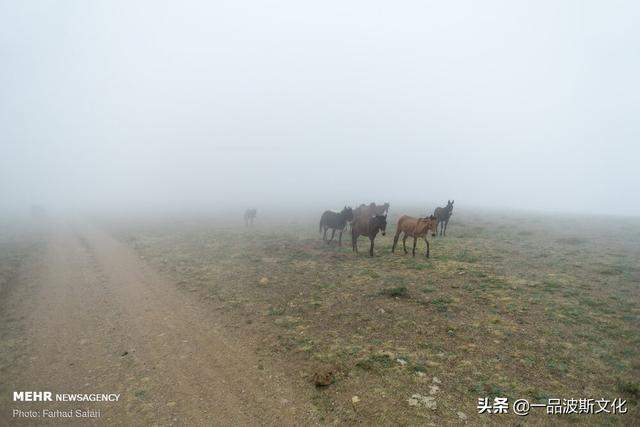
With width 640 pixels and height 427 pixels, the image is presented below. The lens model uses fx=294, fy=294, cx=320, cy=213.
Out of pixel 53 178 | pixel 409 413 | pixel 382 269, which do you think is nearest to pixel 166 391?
pixel 409 413

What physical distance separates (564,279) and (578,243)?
504 inches

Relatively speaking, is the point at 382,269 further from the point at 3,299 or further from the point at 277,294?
the point at 3,299

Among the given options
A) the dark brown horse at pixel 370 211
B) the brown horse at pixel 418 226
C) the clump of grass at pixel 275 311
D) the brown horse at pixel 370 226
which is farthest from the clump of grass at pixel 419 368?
the dark brown horse at pixel 370 211

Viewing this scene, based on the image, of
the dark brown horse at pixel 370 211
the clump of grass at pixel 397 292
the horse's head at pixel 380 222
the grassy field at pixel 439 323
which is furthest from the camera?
the dark brown horse at pixel 370 211

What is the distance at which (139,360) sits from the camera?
28.0 ft

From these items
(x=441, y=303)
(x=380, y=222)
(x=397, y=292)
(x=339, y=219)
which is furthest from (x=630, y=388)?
(x=339, y=219)

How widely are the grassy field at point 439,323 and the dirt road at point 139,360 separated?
2.88ft

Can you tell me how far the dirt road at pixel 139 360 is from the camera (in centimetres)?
657

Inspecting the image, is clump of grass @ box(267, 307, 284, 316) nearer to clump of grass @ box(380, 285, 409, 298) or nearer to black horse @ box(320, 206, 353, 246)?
clump of grass @ box(380, 285, 409, 298)

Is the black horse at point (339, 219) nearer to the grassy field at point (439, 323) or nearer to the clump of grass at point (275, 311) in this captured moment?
the grassy field at point (439, 323)

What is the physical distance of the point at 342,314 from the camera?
437 inches

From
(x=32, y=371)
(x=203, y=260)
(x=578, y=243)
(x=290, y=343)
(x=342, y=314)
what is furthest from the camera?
(x=578, y=243)

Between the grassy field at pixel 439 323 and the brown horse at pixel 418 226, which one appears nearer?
the grassy field at pixel 439 323

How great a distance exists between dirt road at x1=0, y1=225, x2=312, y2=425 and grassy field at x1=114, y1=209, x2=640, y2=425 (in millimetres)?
878
